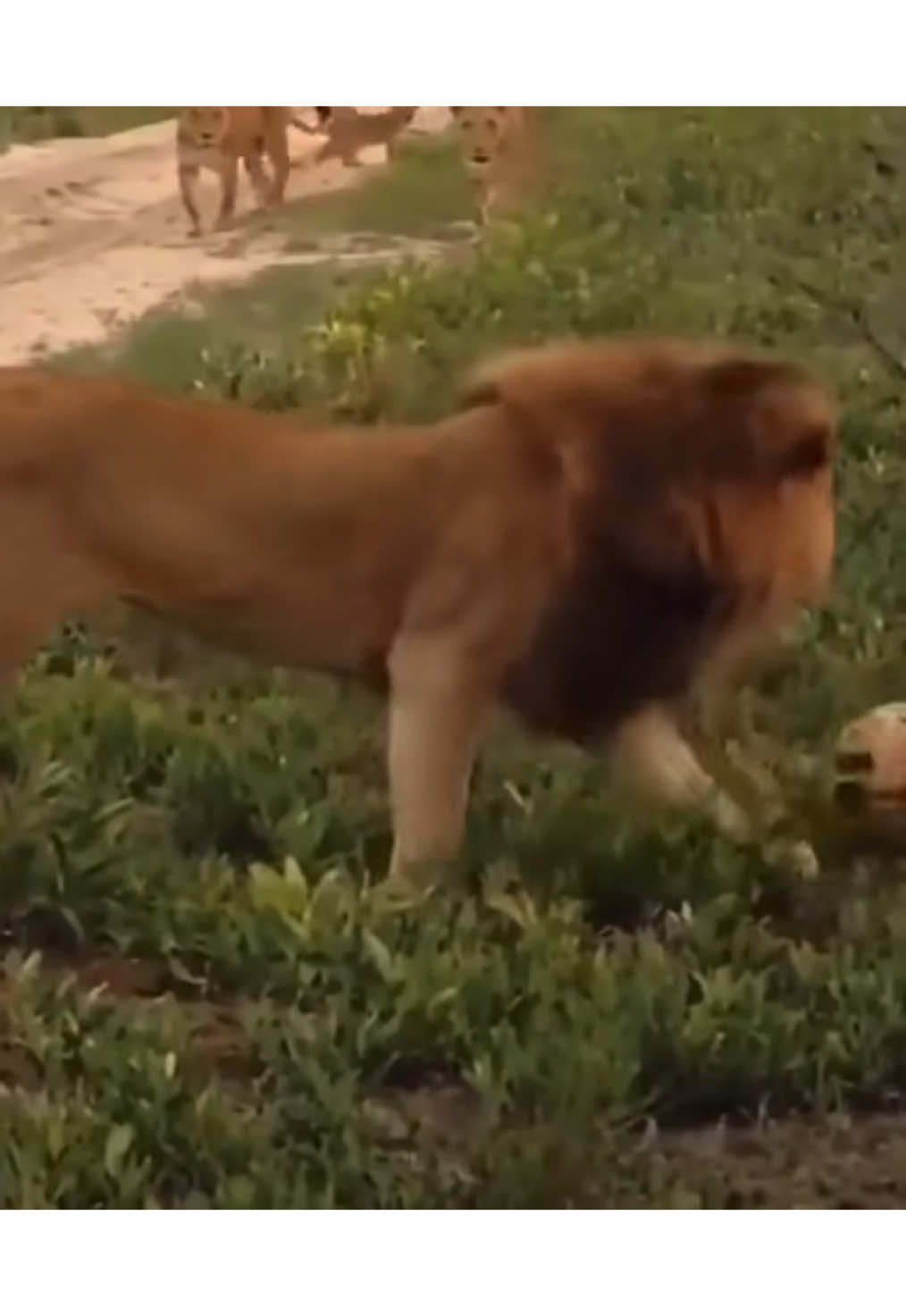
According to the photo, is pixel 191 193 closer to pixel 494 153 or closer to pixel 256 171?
pixel 256 171

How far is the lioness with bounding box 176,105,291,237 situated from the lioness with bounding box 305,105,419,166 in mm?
25

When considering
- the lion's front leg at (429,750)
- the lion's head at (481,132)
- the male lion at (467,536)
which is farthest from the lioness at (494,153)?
the lion's front leg at (429,750)

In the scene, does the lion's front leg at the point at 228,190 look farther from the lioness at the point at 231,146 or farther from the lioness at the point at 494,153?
the lioness at the point at 494,153

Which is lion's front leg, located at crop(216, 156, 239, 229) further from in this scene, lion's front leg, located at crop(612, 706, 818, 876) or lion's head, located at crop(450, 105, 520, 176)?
lion's front leg, located at crop(612, 706, 818, 876)

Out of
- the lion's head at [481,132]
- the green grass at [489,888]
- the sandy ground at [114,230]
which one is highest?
the lion's head at [481,132]

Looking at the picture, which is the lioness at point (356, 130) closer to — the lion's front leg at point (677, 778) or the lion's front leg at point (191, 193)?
the lion's front leg at point (191, 193)

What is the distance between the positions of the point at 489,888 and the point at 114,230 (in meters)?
0.49

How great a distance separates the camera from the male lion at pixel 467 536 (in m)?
1.31

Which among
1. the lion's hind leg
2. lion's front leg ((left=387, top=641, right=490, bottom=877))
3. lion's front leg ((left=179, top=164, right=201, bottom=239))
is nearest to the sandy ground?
lion's front leg ((left=179, top=164, right=201, bottom=239))

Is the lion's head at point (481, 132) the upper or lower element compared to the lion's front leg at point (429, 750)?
upper

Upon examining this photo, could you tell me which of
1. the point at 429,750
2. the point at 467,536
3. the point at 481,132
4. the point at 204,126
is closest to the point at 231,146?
the point at 204,126

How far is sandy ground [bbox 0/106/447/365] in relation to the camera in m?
1.36

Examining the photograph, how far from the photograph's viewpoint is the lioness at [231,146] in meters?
1.36

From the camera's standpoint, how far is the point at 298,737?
1327 mm
